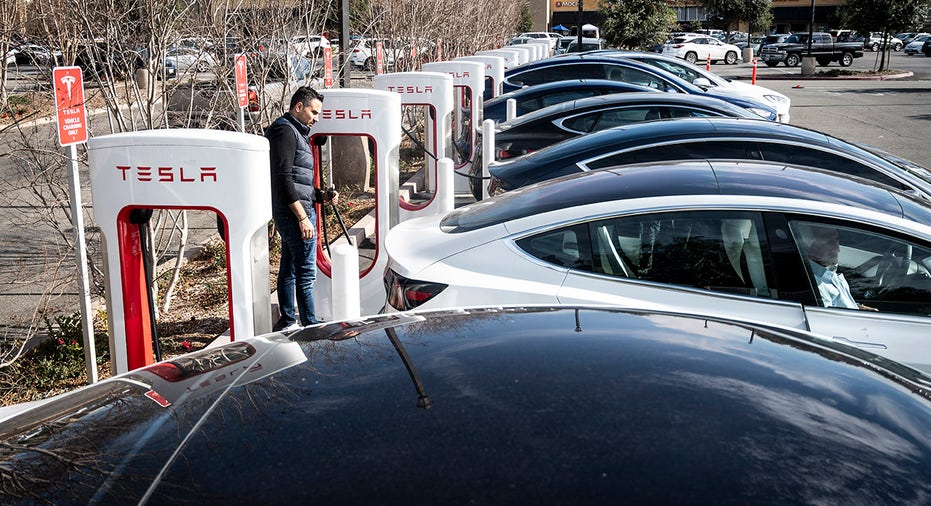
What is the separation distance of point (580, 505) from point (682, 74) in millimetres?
18768

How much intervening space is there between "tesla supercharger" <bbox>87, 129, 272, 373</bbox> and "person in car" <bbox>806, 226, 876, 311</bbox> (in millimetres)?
2607

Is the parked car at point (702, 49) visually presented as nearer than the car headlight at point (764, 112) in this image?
No

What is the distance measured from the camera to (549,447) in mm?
1993

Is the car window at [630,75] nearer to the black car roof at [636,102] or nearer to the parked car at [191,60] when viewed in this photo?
the black car roof at [636,102]

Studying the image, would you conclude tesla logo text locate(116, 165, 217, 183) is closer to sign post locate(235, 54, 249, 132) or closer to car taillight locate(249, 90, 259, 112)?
sign post locate(235, 54, 249, 132)

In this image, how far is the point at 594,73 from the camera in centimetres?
1769

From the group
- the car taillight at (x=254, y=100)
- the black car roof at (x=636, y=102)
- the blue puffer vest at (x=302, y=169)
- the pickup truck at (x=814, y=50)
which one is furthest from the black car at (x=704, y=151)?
the pickup truck at (x=814, y=50)

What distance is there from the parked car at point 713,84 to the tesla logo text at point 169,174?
13.6 m

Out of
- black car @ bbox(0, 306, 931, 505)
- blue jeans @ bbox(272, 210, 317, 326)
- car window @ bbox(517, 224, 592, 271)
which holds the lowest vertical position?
blue jeans @ bbox(272, 210, 317, 326)

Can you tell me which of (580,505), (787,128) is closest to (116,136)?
(580,505)

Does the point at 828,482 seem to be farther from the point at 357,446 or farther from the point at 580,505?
the point at 357,446

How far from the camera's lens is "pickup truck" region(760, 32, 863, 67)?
46.1 metres

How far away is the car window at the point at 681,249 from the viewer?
4.67 m

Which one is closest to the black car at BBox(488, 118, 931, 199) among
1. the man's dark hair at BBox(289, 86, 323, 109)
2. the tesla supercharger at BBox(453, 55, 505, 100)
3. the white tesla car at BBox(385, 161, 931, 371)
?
the man's dark hair at BBox(289, 86, 323, 109)
